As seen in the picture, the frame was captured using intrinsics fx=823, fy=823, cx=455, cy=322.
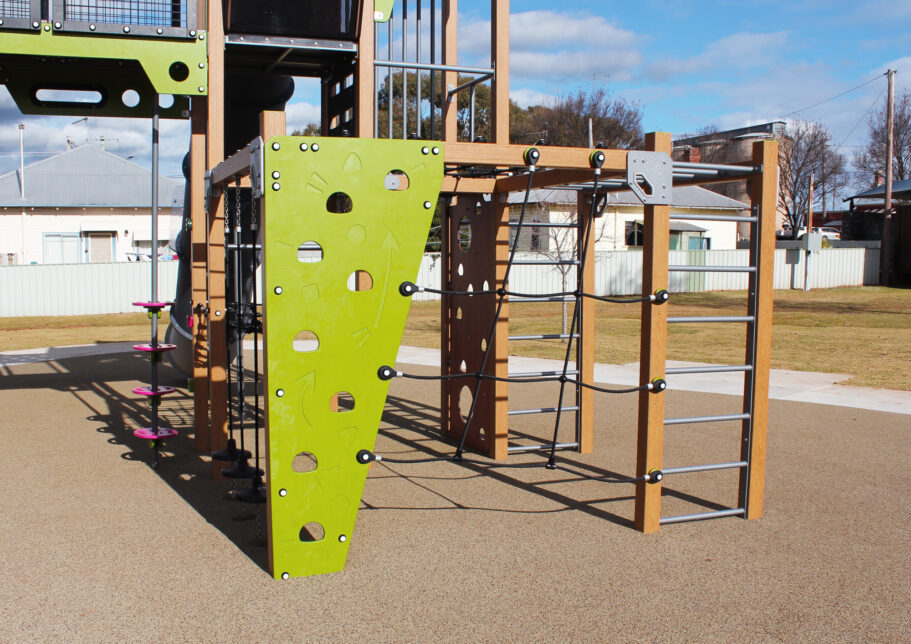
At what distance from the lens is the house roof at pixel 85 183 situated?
30.2m

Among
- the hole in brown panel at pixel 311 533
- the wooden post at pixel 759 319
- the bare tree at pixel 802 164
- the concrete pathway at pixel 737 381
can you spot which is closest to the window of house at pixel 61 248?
the concrete pathway at pixel 737 381

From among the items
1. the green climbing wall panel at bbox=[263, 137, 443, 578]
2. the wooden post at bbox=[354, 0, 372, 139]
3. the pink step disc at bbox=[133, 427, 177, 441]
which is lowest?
the pink step disc at bbox=[133, 427, 177, 441]

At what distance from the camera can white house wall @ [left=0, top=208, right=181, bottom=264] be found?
29.4m

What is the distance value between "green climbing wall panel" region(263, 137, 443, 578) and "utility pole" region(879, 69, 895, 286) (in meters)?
32.2

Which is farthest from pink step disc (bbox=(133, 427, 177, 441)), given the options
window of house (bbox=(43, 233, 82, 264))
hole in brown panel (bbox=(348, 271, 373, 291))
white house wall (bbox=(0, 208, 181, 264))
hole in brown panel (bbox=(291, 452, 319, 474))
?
window of house (bbox=(43, 233, 82, 264))

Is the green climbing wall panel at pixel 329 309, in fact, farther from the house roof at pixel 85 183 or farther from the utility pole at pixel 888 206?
Answer: the utility pole at pixel 888 206

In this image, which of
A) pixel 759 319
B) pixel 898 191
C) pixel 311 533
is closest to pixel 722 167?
pixel 759 319

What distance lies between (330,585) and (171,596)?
71cm

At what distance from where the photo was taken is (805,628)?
3361 millimetres

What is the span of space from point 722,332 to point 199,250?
12.7 metres

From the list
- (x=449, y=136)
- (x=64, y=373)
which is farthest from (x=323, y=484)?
(x=64, y=373)

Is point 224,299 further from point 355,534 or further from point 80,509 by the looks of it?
point 355,534

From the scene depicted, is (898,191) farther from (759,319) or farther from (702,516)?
(702,516)

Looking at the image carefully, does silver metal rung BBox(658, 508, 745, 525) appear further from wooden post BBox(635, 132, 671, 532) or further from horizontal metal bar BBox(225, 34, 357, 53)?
horizontal metal bar BBox(225, 34, 357, 53)
